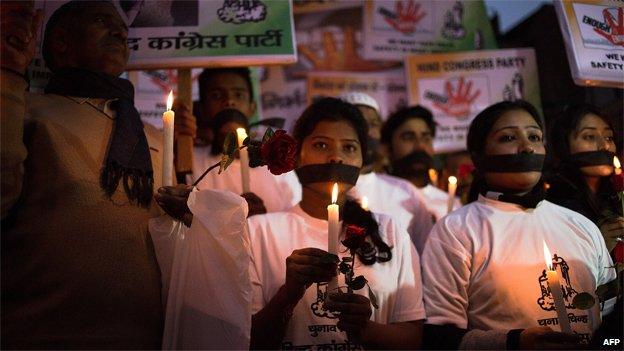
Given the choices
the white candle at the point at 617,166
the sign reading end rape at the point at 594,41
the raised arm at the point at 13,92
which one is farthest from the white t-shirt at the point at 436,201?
the raised arm at the point at 13,92

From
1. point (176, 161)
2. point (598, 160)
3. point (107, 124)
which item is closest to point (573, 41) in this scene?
point (598, 160)

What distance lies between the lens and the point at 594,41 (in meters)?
3.62

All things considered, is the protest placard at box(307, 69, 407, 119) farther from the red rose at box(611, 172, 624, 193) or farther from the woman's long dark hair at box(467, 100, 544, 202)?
the red rose at box(611, 172, 624, 193)

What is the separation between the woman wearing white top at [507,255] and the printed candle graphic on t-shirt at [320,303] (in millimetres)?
532

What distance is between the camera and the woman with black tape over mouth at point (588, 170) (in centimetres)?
332

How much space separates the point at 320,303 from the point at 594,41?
2.25m

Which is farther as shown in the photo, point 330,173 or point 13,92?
point 330,173

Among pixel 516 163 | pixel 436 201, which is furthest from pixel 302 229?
pixel 436 201

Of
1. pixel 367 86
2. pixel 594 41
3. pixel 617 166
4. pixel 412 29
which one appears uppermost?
pixel 412 29

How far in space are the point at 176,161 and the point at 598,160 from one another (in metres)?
2.44

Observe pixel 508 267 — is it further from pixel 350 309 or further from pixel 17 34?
pixel 17 34

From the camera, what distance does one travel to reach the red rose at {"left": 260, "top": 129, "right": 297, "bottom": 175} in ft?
8.15

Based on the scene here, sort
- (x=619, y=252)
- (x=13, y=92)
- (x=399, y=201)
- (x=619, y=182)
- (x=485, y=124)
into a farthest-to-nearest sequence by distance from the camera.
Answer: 1. (x=399, y=201)
2. (x=485, y=124)
3. (x=619, y=182)
4. (x=619, y=252)
5. (x=13, y=92)

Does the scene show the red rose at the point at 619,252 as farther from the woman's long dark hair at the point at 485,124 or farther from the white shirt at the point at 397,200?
the white shirt at the point at 397,200
